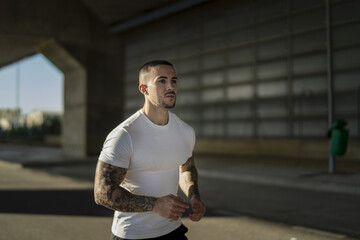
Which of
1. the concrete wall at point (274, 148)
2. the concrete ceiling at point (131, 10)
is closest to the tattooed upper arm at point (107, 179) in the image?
the concrete wall at point (274, 148)

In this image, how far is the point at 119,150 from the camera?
2443mm

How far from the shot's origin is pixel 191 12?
2039cm

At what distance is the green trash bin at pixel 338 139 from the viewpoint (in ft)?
40.5

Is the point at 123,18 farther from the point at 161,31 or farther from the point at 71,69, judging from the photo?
the point at 71,69

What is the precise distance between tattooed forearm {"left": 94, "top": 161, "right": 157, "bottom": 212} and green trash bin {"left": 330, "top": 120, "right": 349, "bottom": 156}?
10890 mm

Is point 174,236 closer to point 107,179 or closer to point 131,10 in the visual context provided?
point 107,179

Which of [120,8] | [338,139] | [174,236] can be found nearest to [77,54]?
[120,8]

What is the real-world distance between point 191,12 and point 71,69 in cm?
661

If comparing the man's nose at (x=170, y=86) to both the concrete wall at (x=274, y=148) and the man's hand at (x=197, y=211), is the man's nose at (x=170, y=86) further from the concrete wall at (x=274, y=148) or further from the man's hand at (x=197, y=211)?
the concrete wall at (x=274, y=148)

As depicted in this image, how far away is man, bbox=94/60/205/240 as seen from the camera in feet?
8.00

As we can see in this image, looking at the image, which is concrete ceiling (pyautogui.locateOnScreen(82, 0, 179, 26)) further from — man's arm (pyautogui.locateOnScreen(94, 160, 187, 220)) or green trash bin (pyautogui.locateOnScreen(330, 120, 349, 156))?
man's arm (pyautogui.locateOnScreen(94, 160, 187, 220))

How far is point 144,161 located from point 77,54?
1920 cm

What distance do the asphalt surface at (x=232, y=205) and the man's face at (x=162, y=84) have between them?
3732 mm

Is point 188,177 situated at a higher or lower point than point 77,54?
lower
